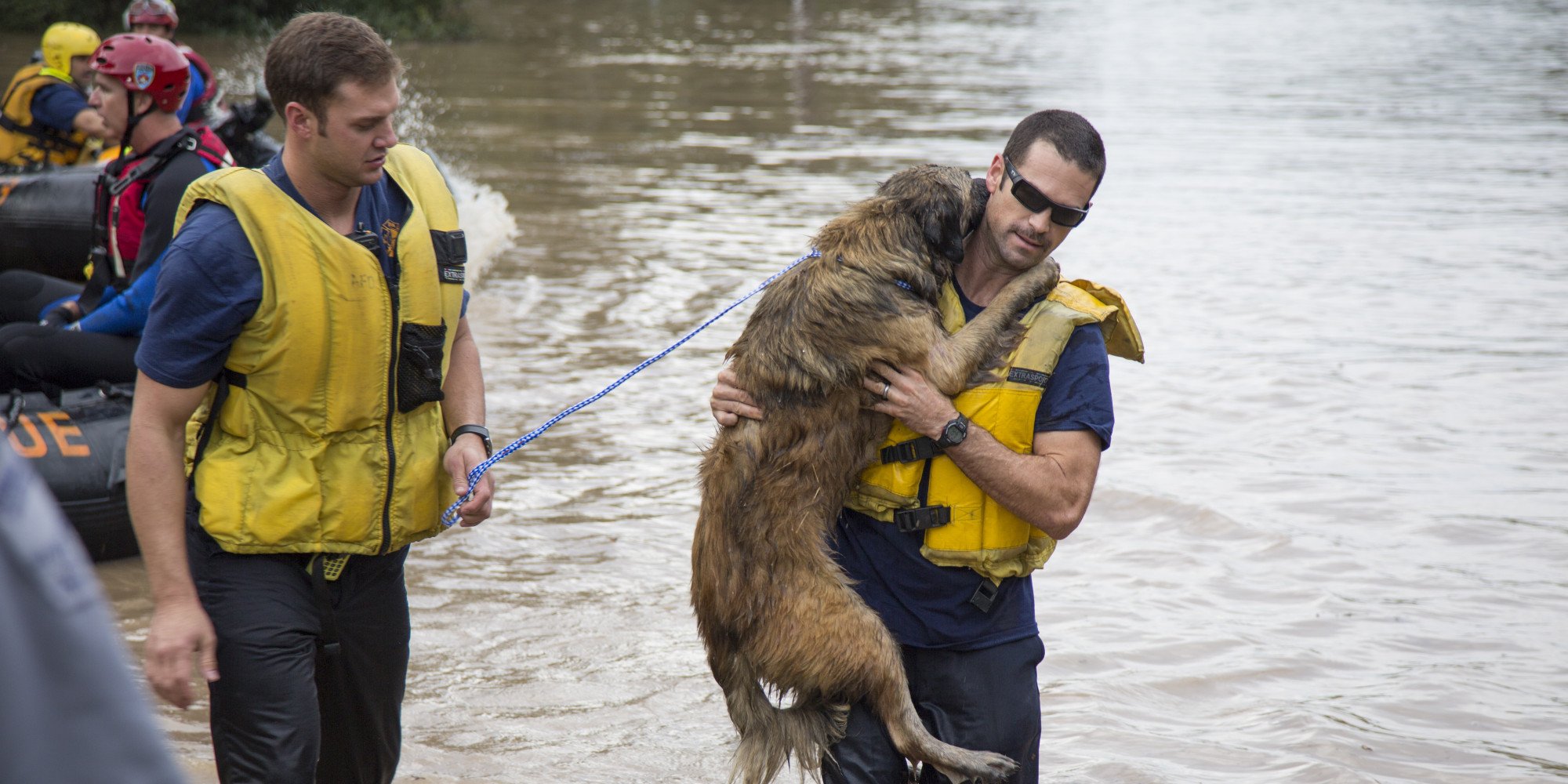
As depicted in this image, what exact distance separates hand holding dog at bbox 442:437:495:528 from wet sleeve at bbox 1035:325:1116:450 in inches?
58.7

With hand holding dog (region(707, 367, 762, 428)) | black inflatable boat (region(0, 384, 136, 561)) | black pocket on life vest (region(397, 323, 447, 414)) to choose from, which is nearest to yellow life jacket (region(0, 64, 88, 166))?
black inflatable boat (region(0, 384, 136, 561))

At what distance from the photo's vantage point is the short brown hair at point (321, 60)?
10.9ft

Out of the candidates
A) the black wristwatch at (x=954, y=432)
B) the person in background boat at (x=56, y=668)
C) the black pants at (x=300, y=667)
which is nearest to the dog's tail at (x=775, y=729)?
the black wristwatch at (x=954, y=432)

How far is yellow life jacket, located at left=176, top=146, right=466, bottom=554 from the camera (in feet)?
11.2

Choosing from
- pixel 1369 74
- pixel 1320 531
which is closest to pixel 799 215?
pixel 1320 531

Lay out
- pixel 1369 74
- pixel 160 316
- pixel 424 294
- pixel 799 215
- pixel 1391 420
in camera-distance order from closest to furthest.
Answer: pixel 160 316
pixel 424 294
pixel 1391 420
pixel 799 215
pixel 1369 74

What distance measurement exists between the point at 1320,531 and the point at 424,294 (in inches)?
225

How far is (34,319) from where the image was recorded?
7.53 meters

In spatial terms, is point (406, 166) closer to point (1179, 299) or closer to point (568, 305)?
point (568, 305)

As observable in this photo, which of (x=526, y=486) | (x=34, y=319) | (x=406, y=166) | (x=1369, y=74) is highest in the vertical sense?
(x=406, y=166)

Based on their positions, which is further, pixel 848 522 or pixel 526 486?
pixel 526 486

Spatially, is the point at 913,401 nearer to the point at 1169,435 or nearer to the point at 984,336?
the point at 984,336

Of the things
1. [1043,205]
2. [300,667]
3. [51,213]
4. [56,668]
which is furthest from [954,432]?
[51,213]

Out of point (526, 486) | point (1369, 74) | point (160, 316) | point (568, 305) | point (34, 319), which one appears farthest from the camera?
point (1369, 74)
